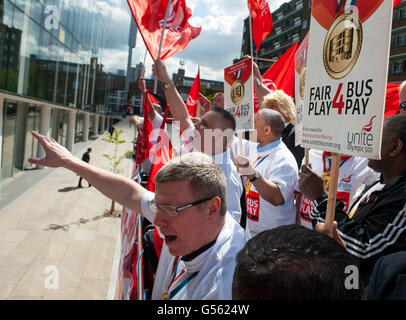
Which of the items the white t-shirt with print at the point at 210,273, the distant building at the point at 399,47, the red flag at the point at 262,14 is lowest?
the white t-shirt with print at the point at 210,273

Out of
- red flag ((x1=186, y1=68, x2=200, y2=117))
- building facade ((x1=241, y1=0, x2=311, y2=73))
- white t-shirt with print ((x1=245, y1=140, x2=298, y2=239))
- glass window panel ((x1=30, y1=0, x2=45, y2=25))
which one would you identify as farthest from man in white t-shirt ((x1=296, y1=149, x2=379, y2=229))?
building facade ((x1=241, y1=0, x2=311, y2=73))

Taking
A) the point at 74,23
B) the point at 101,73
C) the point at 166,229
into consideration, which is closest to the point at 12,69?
the point at 74,23

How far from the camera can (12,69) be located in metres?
11.3

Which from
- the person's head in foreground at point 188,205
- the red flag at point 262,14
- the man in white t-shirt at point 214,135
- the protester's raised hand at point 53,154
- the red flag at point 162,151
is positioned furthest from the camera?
the red flag at point 262,14

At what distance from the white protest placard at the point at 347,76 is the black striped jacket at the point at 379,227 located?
1.28 feet

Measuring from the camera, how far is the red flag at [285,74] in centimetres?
627

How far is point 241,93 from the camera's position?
3768 mm

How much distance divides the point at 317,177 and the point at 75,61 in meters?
22.1

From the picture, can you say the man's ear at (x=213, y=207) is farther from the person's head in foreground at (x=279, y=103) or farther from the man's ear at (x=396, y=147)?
the person's head in foreground at (x=279, y=103)

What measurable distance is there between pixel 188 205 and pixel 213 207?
134mm

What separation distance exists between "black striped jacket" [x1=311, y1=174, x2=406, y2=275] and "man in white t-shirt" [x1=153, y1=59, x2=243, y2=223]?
3.54 feet

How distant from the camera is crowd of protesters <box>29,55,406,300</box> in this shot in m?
0.96

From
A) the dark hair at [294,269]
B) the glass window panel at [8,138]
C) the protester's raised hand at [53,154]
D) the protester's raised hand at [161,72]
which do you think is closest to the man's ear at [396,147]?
the dark hair at [294,269]

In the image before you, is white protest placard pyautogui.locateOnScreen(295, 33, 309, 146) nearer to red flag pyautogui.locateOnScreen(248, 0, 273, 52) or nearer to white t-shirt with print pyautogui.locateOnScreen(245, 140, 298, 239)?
white t-shirt with print pyautogui.locateOnScreen(245, 140, 298, 239)
